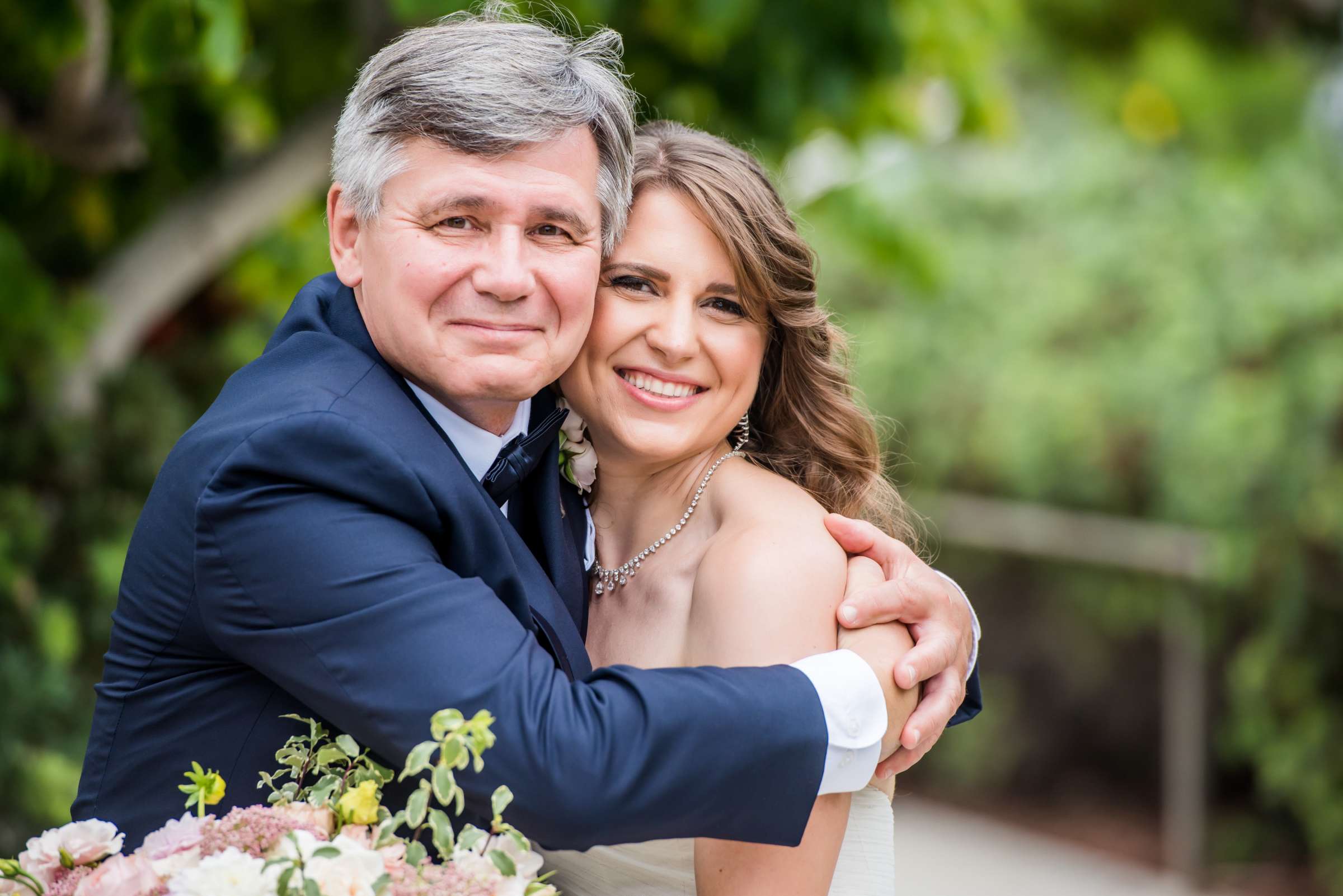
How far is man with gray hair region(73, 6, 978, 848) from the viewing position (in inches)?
70.1

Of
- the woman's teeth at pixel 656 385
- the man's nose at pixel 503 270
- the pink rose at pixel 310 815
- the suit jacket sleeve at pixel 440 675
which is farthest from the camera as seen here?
the woman's teeth at pixel 656 385

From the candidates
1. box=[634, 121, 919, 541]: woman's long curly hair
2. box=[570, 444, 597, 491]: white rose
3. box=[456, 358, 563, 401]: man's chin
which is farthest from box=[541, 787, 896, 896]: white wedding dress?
box=[456, 358, 563, 401]: man's chin

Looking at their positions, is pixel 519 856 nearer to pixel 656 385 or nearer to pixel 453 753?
pixel 453 753

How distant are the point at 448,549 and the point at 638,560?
67cm

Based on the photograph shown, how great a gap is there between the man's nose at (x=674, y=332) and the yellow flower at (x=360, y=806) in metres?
1.05

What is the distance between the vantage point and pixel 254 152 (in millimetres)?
4867

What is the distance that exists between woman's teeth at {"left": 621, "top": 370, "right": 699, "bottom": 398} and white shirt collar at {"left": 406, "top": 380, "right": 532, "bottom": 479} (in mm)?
310

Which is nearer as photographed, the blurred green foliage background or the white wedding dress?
the white wedding dress

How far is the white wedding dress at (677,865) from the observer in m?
2.37

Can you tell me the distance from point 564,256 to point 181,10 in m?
1.63

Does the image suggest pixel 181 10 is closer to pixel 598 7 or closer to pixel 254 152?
pixel 598 7

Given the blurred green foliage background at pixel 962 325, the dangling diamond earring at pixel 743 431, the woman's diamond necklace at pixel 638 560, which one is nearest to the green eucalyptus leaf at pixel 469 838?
the woman's diamond necklace at pixel 638 560

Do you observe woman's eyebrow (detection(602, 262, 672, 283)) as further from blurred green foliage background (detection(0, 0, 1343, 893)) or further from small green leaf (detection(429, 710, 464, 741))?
blurred green foliage background (detection(0, 0, 1343, 893))

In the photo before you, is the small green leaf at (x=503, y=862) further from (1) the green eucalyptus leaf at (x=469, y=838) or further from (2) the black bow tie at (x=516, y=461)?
(2) the black bow tie at (x=516, y=461)
